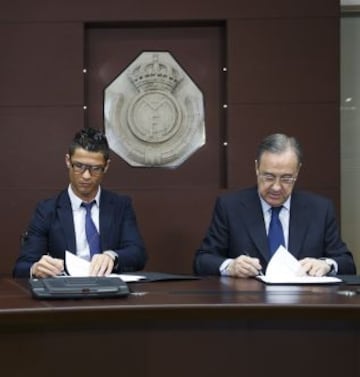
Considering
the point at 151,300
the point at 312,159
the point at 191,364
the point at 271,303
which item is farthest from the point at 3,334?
the point at 312,159

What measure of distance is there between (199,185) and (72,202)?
1.49 m

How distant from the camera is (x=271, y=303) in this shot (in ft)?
5.45

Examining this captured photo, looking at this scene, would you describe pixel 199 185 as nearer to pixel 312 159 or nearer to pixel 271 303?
pixel 312 159

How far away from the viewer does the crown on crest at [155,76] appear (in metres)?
4.12

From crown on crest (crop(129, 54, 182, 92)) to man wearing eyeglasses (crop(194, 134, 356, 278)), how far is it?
1.56 m

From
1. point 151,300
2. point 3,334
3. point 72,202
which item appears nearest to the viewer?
point 3,334

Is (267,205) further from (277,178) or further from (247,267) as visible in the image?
(247,267)

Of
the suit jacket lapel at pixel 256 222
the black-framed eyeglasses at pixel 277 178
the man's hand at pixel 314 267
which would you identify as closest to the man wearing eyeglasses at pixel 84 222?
the suit jacket lapel at pixel 256 222

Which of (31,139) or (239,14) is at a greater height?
(239,14)

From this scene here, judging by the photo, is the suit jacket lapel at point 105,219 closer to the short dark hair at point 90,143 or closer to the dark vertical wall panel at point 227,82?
the short dark hair at point 90,143

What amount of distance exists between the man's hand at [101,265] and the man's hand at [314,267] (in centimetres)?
79

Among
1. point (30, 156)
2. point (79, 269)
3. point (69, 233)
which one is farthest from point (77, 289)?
point (30, 156)

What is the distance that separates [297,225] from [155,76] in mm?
1876

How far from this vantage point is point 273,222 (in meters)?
2.72
